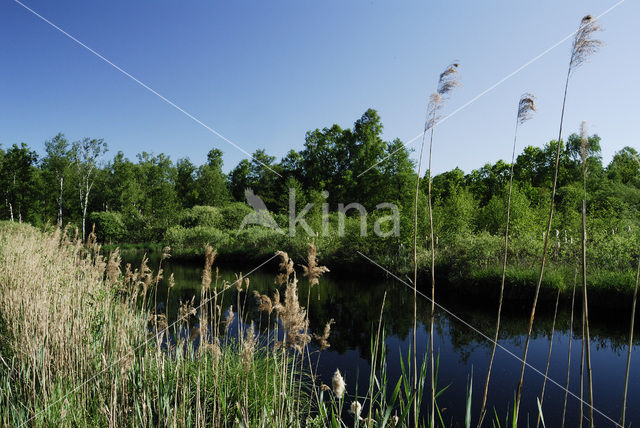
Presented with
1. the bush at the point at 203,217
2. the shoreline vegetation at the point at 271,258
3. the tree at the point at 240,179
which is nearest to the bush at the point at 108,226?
the shoreline vegetation at the point at 271,258

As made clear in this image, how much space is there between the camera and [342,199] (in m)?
29.2

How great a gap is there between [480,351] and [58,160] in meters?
34.7

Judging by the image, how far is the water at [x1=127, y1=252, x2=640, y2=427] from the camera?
5159mm

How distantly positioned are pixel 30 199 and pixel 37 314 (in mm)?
35584

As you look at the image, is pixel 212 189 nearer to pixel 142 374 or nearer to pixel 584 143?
pixel 142 374

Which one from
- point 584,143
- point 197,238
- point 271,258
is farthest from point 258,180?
point 584,143

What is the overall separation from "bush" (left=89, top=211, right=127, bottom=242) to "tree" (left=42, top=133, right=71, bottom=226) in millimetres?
3051

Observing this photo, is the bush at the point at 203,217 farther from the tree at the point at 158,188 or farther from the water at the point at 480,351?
the water at the point at 480,351

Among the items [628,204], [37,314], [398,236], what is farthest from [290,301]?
[628,204]

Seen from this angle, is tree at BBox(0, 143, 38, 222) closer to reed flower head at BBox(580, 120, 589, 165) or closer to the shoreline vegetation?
the shoreline vegetation

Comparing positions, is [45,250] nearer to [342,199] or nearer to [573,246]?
[573,246]

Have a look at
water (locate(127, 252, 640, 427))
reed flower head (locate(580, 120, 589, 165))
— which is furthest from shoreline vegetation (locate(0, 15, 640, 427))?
water (locate(127, 252, 640, 427))

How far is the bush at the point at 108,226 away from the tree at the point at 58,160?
305cm

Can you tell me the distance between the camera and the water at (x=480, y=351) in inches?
203
